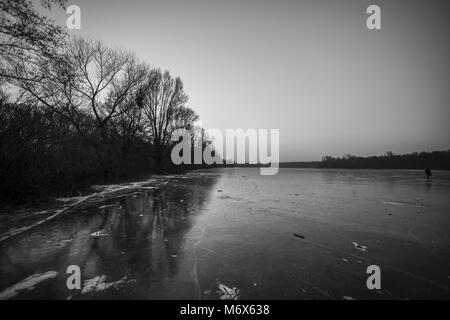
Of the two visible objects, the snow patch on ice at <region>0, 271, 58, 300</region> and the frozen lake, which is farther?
the frozen lake

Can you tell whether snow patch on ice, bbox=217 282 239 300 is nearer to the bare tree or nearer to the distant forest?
the bare tree

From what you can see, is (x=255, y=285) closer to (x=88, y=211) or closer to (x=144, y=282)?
(x=144, y=282)

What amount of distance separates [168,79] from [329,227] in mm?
33787

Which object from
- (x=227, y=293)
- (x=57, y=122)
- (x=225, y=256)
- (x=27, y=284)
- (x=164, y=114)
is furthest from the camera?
(x=164, y=114)

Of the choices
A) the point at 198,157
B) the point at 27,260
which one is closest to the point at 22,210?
the point at 27,260

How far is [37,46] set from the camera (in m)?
6.59

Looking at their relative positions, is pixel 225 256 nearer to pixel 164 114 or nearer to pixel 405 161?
pixel 164 114

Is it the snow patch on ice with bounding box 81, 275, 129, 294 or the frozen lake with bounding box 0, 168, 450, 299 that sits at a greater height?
the snow patch on ice with bounding box 81, 275, 129, 294

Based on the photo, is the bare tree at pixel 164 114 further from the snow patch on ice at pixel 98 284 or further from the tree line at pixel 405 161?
the tree line at pixel 405 161

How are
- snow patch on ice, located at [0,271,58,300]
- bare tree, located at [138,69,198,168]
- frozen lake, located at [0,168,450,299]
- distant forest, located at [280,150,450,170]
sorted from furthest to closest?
distant forest, located at [280,150,450,170] → bare tree, located at [138,69,198,168] → frozen lake, located at [0,168,450,299] → snow patch on ice, located at [0,271,58,300]

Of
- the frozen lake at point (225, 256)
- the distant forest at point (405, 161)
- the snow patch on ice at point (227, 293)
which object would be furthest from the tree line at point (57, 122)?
the distant forest at point (405, 161)

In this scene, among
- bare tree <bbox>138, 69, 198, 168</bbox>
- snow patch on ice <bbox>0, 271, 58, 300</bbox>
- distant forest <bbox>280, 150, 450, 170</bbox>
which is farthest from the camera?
distant forest <bbox>280, 150, 450, 170</bbox>

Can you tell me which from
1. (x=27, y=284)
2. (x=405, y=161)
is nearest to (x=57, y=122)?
(x=27, y=284)

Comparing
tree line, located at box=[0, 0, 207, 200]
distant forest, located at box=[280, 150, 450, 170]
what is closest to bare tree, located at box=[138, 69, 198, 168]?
tree line, located at box=[0, 0, 207, 200]
